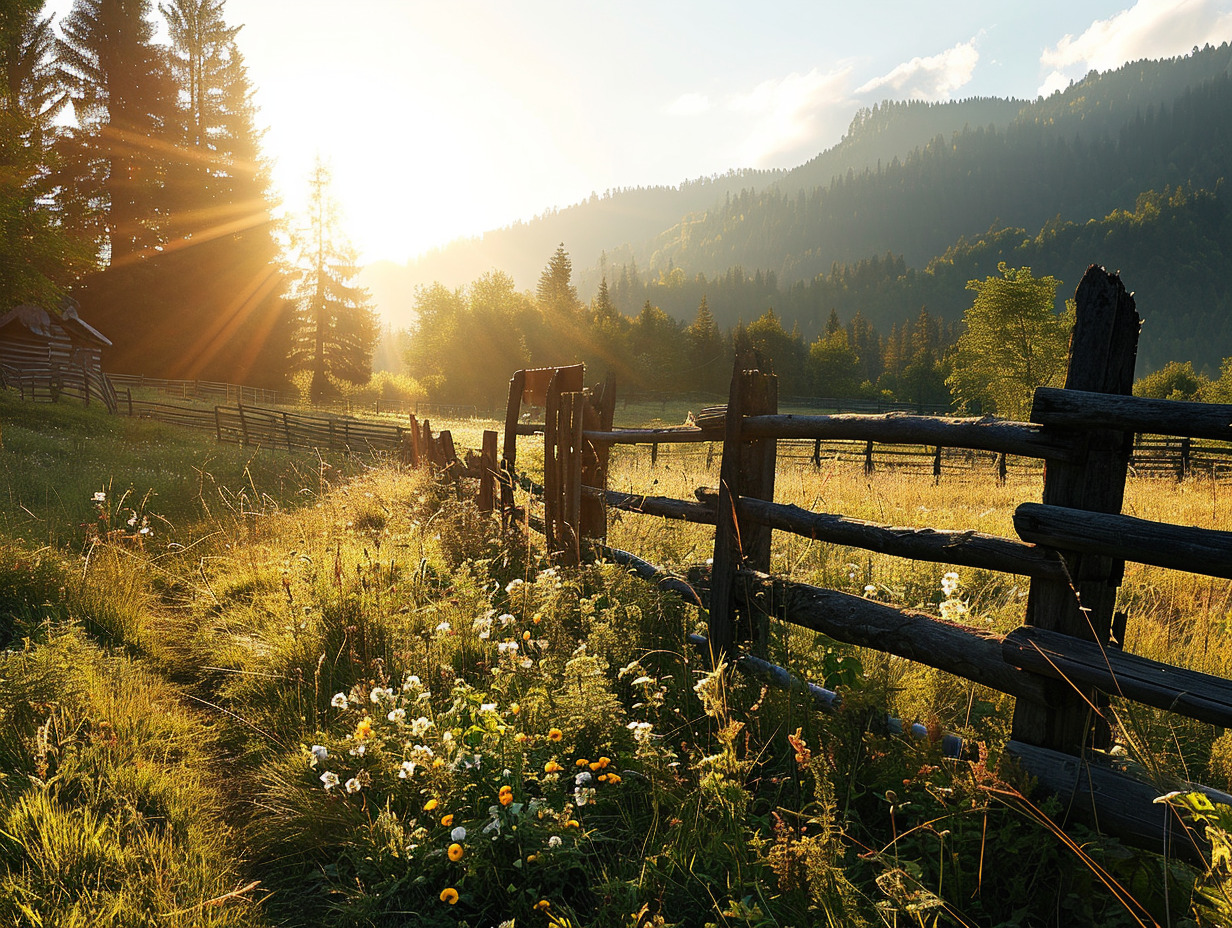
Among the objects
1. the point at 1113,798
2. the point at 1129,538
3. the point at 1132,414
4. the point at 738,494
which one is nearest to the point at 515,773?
the point at 738,494

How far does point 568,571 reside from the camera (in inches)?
204

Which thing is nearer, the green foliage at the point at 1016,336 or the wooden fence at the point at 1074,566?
the wooden fence at the point at 1074,566

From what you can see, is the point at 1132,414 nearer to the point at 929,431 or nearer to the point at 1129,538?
the point at 1129,538

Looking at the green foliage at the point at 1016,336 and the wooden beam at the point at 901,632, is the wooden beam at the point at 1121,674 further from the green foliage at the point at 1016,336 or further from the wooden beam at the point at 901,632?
the green foliage at the point at 1016,336

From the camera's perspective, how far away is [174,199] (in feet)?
106

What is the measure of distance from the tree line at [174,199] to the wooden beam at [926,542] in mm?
31482

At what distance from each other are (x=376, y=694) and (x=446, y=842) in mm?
749

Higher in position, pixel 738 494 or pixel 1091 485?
pixel 1091 485

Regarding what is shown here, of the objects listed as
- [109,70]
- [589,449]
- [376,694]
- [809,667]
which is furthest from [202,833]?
[109,70]

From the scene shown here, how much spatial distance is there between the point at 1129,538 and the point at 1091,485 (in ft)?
0.90

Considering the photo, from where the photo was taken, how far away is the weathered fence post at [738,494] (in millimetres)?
3510

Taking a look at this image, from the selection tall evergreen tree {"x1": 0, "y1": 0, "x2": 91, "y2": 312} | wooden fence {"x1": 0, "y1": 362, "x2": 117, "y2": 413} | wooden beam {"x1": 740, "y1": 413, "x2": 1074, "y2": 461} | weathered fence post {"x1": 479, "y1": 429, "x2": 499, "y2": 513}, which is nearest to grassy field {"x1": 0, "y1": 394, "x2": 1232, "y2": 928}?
wooden beam {"x1": 740, "y1": 413, "x2": 1074, "y2": 461}

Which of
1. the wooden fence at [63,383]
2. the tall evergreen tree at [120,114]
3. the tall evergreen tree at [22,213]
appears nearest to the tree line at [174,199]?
the tall evergreen tree at [120,114]

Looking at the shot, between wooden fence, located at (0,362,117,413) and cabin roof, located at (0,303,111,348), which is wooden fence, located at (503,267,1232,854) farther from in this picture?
cabin roof, located at (0,303,111,348)
